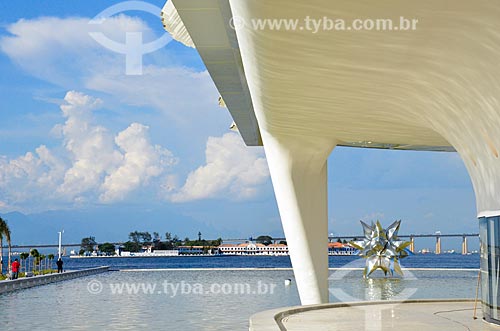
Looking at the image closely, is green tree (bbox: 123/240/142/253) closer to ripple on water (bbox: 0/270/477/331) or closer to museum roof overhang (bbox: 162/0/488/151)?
ripple on water (bbox: 0/270/477/331)

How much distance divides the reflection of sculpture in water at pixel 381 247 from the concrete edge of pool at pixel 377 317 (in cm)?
1578

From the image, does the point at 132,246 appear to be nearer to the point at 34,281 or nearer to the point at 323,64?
the point at 34,281

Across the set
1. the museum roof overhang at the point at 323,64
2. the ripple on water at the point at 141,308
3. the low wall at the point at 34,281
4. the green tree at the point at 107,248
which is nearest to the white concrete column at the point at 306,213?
the ripple on water at the point at 141,308

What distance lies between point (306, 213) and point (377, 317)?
4.09m

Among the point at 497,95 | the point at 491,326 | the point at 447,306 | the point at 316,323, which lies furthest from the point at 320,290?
the point at 497,95

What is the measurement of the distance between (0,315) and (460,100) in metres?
14.9

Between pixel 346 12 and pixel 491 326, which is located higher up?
pixel 346 12

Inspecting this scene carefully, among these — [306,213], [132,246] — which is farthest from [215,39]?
[132,246]

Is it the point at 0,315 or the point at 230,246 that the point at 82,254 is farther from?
the point at 0,315

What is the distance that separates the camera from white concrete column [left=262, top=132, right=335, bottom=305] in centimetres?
1647

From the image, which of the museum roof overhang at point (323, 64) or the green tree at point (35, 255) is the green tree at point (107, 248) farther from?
the museum roof overhang at point (323, 64)

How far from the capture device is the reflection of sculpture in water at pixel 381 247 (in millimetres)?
32219

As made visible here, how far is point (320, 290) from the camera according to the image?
16906 millimetres

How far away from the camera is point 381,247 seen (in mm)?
32312
